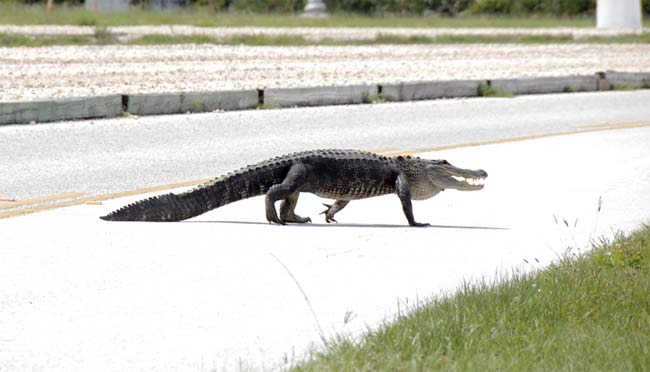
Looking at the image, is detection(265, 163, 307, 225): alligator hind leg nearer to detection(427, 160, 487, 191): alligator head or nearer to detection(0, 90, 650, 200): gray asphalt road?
detection(427, 160, 487, 191): alligator head

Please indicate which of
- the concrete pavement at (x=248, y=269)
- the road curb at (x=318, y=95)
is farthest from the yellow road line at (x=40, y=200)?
the road curb at (x=318, y=95)

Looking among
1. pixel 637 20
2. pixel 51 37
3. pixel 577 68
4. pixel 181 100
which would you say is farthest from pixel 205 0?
pixel 181 100

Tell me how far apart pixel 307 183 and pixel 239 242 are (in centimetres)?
74

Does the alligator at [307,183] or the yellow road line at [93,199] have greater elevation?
the alligator at [307,183]

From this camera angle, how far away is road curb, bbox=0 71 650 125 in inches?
587

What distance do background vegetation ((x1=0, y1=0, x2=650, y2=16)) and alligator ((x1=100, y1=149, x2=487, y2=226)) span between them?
51.0 metres

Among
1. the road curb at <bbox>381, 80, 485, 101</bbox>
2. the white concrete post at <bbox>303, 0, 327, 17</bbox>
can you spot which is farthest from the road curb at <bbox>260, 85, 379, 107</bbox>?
the white concrete post at <bbox>303, 0, 327, 17</bbox>

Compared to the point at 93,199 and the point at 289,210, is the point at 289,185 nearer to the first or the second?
the point at 289,210

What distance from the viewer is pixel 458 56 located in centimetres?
3056

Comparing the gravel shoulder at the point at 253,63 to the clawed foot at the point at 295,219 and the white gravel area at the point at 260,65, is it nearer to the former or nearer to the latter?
the white gravel area at the point at 260,65

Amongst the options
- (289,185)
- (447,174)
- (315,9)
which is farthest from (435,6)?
(289,185)

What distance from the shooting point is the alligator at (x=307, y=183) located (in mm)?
8250

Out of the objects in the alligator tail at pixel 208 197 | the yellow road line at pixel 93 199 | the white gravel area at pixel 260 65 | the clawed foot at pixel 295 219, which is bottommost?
the yellow road line at pixel 93 199

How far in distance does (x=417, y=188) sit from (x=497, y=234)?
2.18ft
